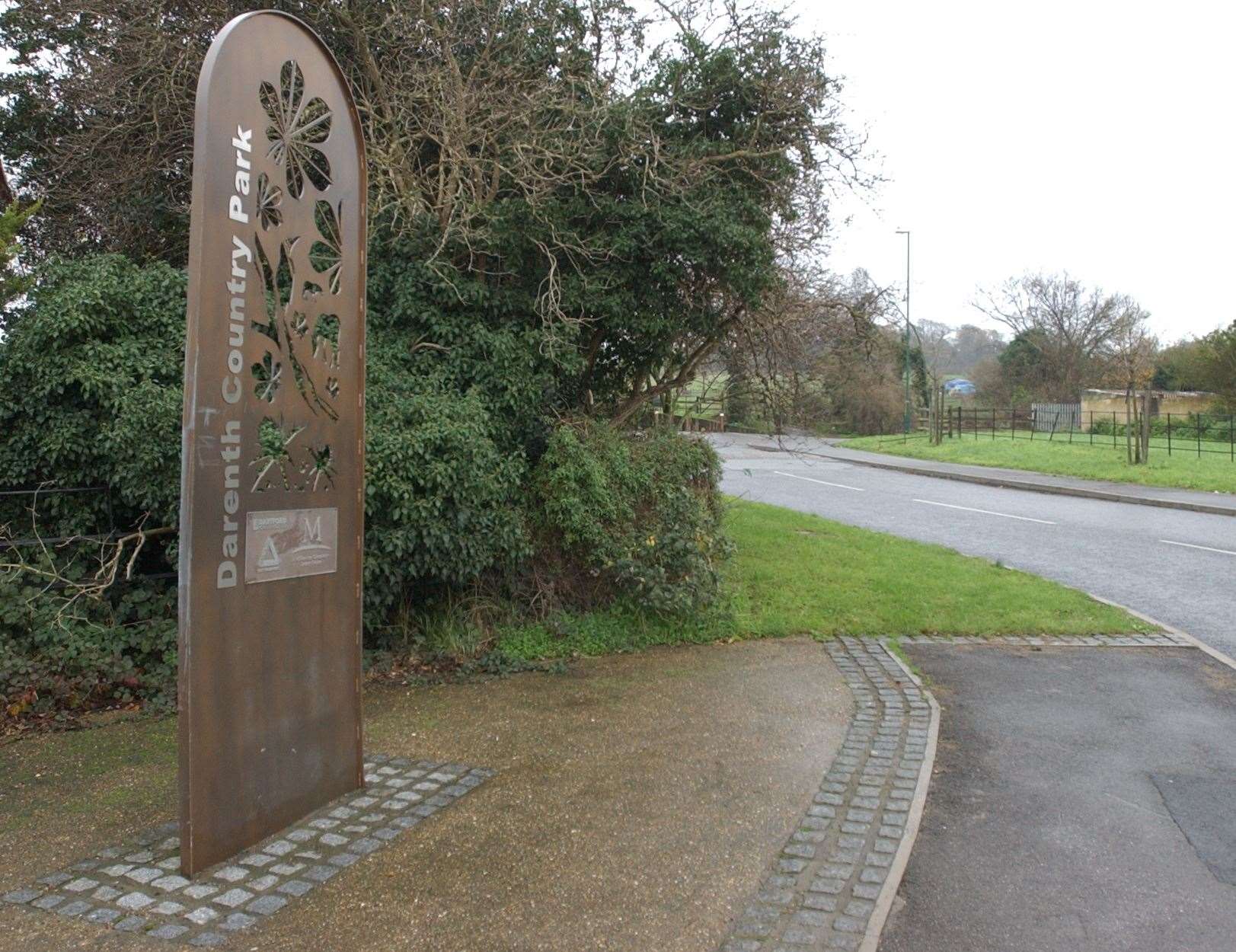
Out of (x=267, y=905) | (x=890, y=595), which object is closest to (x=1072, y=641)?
(x=890, y=595)

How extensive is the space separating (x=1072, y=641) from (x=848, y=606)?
188 cm

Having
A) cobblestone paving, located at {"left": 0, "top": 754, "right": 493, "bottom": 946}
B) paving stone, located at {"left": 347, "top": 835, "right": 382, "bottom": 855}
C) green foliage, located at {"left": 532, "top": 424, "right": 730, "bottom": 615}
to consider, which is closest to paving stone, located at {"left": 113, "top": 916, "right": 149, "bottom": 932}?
cobblestone paving, located at {"left": 0, "top": 754, "right": 493, "bottom": 946}

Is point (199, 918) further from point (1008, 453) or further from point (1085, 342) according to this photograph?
point (1085, 342)

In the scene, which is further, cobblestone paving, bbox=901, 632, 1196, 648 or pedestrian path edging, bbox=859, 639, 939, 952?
cobblestone paving, bbox=901, 632, 1196, 648

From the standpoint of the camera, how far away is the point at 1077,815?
465cm

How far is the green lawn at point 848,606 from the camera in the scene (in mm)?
7750

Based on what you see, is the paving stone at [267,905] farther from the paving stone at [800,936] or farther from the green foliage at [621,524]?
the green foliage at [621,524]

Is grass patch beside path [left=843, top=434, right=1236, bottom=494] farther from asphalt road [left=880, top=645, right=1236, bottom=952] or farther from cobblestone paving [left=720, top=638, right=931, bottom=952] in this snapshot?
cobblestone paving [left=720, top=638, right=931, bottom=952]

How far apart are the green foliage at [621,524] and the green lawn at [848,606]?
297 millimetres

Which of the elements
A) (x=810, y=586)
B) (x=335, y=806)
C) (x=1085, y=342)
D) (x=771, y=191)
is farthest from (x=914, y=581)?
(x=1085, y=342)

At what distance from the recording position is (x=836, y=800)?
4719mm

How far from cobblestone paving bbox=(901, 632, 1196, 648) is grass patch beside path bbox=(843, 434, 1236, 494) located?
15.5 meters

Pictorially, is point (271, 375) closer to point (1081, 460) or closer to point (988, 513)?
point (988, 513)

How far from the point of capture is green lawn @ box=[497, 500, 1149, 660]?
25.4 ft
